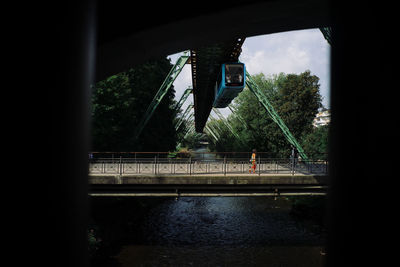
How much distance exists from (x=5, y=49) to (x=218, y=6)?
393 centimetres

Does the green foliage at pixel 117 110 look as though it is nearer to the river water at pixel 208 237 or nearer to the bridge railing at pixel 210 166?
the river water at pixel 208 237

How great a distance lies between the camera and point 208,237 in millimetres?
16938

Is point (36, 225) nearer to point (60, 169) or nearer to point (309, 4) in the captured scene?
point (60, 169)

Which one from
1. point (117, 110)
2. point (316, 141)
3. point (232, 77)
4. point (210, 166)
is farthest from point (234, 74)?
point (316, 141)

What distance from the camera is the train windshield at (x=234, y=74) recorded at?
1506cm

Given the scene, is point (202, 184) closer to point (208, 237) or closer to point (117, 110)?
point (208, 237)

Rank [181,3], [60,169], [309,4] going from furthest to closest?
[309,4], [181,3], [60,169]

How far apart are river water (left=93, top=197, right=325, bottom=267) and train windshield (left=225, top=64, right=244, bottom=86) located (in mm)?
9549

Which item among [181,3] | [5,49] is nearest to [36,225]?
[5,49]

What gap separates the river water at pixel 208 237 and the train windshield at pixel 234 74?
9.55 metres

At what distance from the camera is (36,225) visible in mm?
1503

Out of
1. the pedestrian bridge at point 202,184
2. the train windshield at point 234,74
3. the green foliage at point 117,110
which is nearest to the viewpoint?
the pedestrian bridge at point 202,184

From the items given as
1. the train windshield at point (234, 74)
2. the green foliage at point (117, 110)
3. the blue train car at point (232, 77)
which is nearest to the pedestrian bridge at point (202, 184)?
the blue train car at point (232, 77)

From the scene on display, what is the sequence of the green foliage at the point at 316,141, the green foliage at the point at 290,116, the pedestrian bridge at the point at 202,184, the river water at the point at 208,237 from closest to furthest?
the pedestrian bridge at the point at 202,184, the river water at the point at 208,237, the green foliage at the point at 316,141, the green foliage at the point at 290,116
